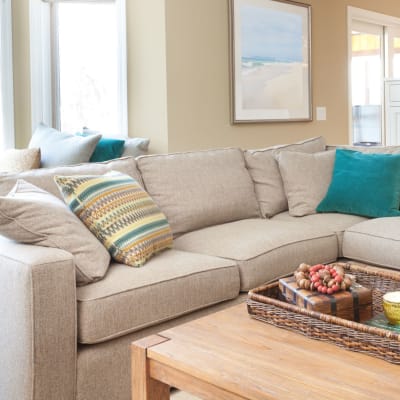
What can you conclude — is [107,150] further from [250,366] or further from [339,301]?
[250,366]

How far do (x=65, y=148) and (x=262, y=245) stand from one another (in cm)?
150

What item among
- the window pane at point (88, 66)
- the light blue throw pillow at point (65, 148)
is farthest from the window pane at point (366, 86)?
the light blue throw pillow at point (65, 148)

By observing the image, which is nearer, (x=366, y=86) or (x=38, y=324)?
(x=38, y=324)

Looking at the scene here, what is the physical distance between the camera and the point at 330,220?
10.9 ft

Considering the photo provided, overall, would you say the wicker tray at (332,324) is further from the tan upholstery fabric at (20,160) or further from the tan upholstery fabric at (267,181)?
the tan upholstery fabric at (20,160)

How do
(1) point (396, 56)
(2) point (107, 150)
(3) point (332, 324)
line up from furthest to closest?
1. (1) point (396, 56)
2. (2) point (107, 150)
3. (3) point (332, 324)

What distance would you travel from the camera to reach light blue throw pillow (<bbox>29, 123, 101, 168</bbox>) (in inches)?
→ 141

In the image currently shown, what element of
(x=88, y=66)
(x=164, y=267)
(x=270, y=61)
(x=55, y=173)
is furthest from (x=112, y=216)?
(x=270, y=61)

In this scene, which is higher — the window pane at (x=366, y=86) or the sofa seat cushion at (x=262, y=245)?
the window pane at (x=366, y=86)

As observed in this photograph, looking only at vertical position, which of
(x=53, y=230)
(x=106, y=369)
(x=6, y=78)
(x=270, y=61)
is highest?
(x=270, y=61)

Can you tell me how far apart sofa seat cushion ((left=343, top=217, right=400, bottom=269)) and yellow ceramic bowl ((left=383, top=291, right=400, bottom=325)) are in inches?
Answer: 46.7

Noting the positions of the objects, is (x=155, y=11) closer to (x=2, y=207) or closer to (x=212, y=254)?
(x=212, y=254)

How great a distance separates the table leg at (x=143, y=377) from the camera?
160 centimetres

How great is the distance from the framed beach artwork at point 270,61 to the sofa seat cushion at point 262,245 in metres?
1.98
